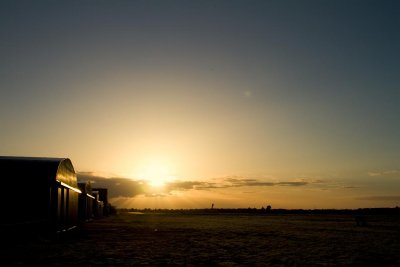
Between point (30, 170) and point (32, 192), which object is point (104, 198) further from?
point (32, 192)

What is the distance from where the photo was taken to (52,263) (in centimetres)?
1371

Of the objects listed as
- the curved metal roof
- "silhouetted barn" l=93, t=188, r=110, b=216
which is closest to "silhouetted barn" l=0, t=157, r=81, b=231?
the curved metal roof

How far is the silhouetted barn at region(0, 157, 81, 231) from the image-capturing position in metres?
23.4

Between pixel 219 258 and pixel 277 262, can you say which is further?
pixel 219 258

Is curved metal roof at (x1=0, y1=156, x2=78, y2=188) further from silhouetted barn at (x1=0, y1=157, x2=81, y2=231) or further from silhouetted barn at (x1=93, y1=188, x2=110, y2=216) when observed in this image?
silhouetted barn at (x1=93, y1=188, x2=110, y2=216)

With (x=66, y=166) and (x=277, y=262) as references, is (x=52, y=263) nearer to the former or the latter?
(x=277, y=262)

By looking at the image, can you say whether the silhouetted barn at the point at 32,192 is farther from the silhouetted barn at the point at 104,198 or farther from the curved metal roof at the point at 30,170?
the silhouetted barn at the point at 104,198

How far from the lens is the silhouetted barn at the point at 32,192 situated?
2342 centimetres

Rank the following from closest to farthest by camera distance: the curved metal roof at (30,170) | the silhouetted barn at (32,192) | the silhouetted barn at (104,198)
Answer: the silhouetted barn at (32,192), the curved metal roof at (30,170), the silhouetted barn at (104,198)

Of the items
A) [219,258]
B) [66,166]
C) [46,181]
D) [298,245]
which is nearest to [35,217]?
[46,181]

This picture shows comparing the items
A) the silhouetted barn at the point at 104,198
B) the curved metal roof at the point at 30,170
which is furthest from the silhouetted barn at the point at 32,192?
the silhouetted barn at the point at 104,198

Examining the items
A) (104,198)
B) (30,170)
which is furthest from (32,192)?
(104,198)

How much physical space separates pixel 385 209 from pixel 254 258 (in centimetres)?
9820

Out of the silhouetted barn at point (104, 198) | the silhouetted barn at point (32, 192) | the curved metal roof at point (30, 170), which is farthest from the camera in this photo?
the silhouetted barn at point (104, 198)
